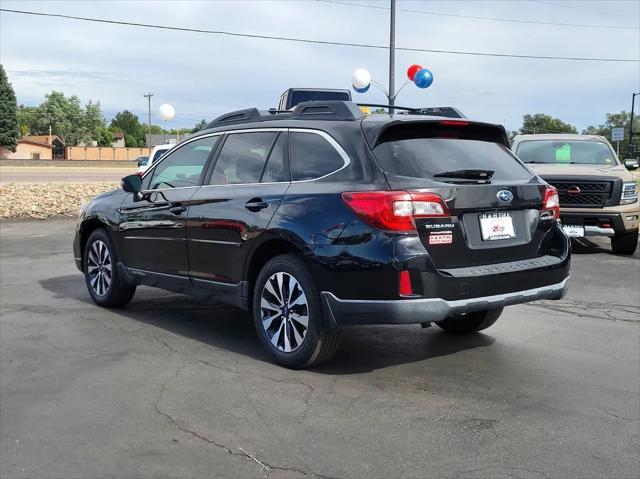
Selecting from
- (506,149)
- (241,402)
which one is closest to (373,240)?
(241,402)

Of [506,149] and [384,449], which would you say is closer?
[384,449]

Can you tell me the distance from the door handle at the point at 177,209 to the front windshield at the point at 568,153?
8133 millimetres

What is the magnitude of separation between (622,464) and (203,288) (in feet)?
11.1

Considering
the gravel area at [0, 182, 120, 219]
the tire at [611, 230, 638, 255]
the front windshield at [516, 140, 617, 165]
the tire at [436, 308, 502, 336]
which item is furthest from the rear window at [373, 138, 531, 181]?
the gravel area at [0, 182, 120, 219]

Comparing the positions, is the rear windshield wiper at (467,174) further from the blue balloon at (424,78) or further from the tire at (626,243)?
the blue balloon at (424,78)

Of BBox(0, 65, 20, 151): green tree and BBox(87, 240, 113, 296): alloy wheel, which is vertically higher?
BBox(0, 65, 20, 151): green tree

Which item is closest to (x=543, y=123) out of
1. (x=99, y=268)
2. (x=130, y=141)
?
(x=130, y=141)

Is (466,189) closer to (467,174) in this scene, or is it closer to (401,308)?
(467,174)

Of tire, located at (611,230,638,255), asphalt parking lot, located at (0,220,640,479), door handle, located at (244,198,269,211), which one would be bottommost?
asphalt parking lot, located at (0,220,640,479)

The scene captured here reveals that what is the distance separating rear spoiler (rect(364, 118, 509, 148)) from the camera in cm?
482

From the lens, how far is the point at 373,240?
4.48 meters

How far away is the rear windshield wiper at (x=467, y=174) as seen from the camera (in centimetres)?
475

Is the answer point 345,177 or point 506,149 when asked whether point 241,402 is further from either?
point 506,149

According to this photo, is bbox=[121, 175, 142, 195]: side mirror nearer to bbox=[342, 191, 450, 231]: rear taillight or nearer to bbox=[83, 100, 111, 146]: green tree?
bbox=[342, 191, 450, 231]: rear taillight
